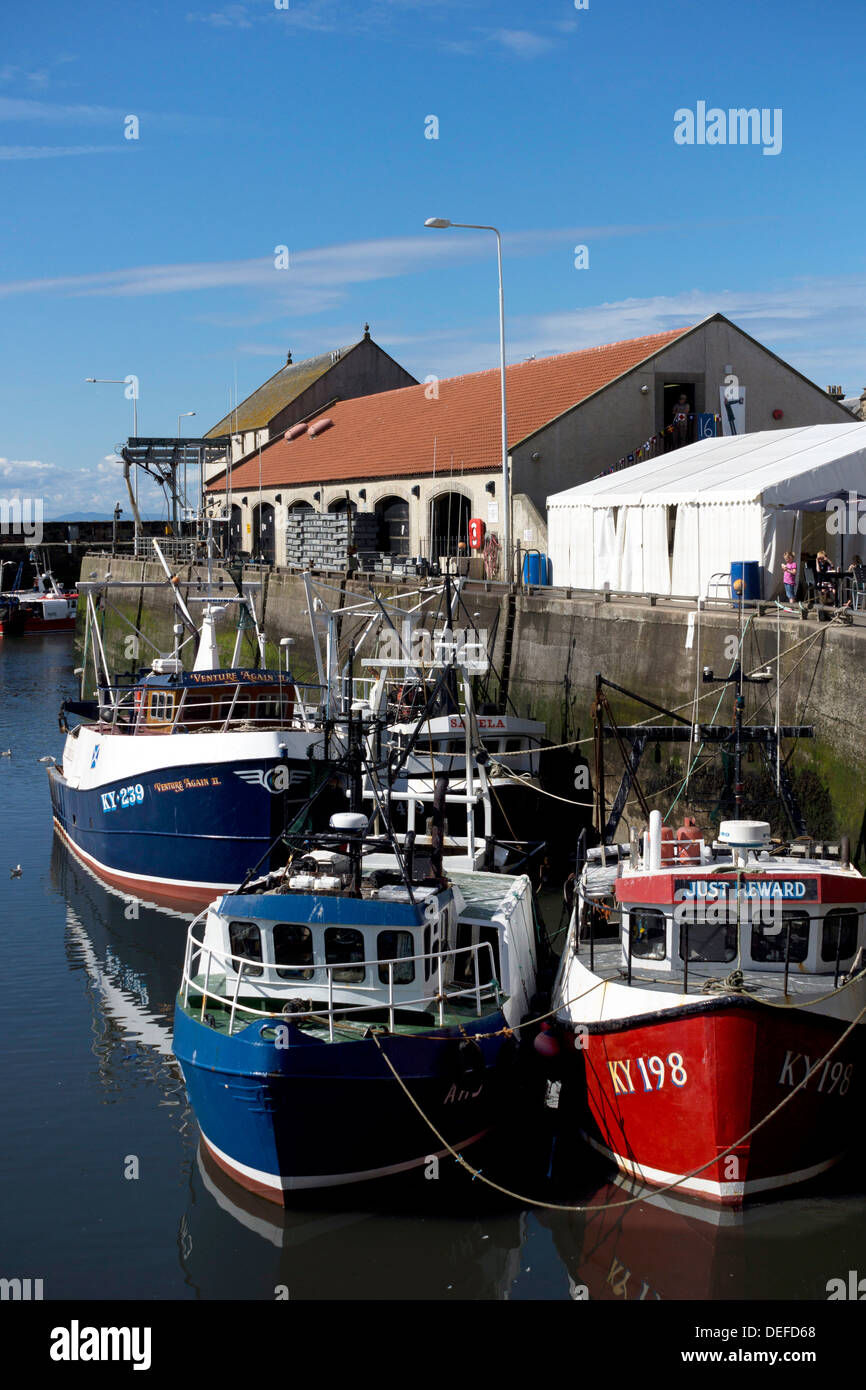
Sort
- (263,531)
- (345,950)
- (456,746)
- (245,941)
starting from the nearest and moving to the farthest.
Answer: (345,950)
(245,941)
(456,746)
(263,531)

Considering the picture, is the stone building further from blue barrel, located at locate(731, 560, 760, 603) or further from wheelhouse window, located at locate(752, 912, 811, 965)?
wheelhouse window, located at locate(752, 912, 811, 965)

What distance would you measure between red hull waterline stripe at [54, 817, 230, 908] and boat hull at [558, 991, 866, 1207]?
10812 millimetres

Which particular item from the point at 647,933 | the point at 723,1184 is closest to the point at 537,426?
the point at 647,933

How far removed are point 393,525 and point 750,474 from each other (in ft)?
62.4

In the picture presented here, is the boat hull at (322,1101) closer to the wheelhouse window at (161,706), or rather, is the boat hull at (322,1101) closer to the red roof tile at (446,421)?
the wheelhouse window at (161,706)

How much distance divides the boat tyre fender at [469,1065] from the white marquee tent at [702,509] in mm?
14942

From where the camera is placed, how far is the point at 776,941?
1269cm

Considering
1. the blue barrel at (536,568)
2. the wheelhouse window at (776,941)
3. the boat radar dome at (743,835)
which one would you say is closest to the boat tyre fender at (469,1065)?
the wheelhouse window at (776,941)

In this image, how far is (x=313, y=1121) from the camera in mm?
11820

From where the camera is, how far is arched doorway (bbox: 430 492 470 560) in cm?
3969

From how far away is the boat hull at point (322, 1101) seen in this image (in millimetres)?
11734

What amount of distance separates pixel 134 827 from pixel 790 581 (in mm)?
12579

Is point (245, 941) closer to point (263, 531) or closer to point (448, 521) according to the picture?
point (448, 521)
